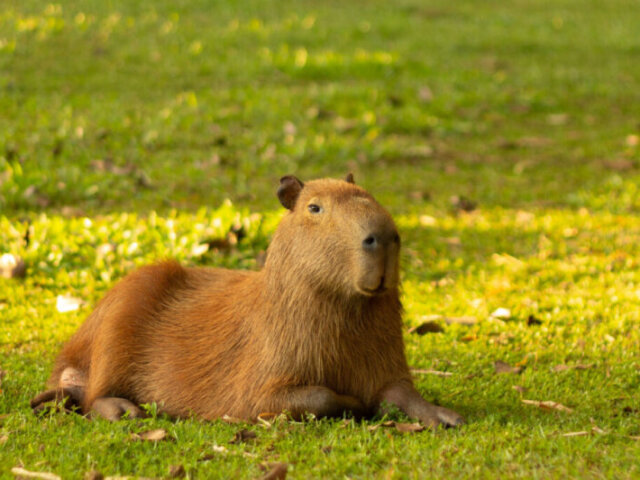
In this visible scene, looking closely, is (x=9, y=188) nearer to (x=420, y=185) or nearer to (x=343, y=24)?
(x=420, y=185)

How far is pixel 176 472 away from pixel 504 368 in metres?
2.08

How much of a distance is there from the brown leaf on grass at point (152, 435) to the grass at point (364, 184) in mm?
40

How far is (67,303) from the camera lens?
5.37m

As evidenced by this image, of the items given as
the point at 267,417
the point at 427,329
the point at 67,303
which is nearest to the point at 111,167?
the point at 67,303

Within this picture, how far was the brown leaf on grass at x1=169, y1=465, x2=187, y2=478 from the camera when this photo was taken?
302 cm

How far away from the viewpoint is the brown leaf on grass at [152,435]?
3352mm

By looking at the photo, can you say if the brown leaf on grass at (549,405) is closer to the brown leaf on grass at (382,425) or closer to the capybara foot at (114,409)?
the brown leaf on grass at (382,425)

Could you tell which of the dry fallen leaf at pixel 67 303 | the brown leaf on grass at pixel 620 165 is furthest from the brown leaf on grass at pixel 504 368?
the brown leaf on grass at pixel 620 165

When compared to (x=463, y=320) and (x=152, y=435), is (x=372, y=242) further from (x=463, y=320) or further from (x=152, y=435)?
(x=463, y=320)

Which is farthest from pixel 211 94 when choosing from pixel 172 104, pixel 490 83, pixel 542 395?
pixel 542 395

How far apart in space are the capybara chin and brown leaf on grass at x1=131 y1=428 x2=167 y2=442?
1.07 feet

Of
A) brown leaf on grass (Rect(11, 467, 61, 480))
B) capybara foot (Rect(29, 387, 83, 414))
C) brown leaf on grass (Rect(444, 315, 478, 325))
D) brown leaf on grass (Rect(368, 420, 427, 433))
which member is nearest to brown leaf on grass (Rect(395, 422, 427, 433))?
brown leaf on grass (Rect(368, 420, 427, 433))

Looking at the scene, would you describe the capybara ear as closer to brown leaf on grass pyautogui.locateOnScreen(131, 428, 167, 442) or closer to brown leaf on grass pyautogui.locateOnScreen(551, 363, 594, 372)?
brown leaf on grass pyautogui.locateOnScreen(131, 428, 167, 442)

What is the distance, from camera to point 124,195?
7566 mm
